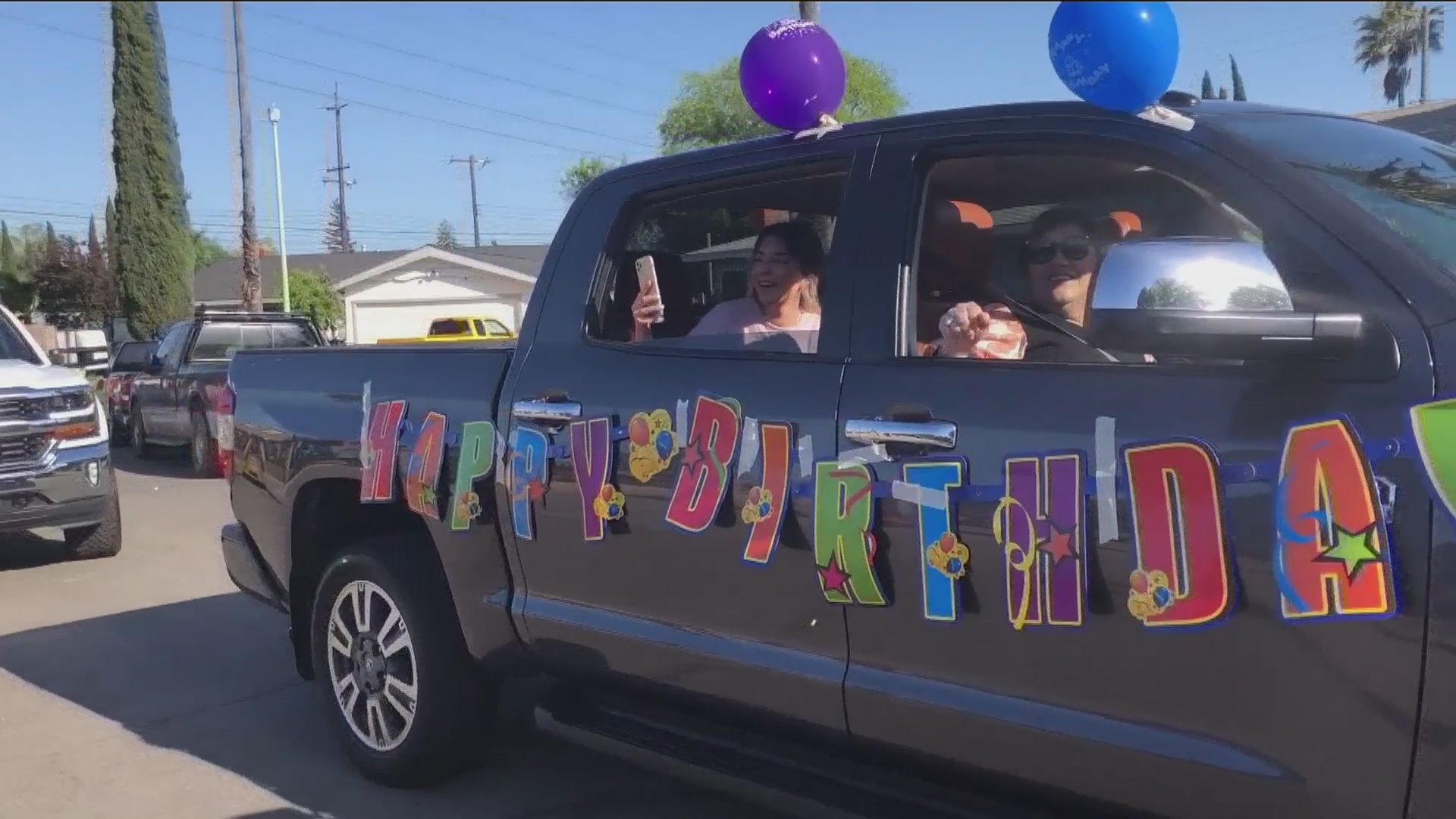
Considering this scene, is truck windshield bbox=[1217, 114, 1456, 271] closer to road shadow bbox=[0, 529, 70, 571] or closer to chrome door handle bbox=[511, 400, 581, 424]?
chrome door handle bbox=[511, 400, 581, 424]

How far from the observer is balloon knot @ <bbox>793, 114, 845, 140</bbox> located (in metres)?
3.36

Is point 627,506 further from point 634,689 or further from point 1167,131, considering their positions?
point 1167,131

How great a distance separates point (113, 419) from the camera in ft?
57.7

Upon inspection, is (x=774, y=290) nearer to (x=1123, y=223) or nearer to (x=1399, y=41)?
(x=1123, y=223)

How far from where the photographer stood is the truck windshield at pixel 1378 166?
248 cm

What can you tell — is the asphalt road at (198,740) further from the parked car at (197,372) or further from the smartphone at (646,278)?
the parked car at (197,372)

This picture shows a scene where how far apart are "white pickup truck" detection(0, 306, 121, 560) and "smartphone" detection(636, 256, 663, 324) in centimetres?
553

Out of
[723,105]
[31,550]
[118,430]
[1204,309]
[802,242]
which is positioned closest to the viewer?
[1204,309]

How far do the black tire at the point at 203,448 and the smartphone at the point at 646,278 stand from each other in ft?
35.9

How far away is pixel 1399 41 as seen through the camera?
31.3 ft

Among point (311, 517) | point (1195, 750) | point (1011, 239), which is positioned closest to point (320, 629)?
point (311, 517)

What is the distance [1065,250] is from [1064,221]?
0.09 metres

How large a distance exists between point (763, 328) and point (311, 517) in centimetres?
201

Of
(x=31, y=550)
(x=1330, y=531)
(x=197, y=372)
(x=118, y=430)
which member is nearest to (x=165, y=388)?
(x=197, y=372)
